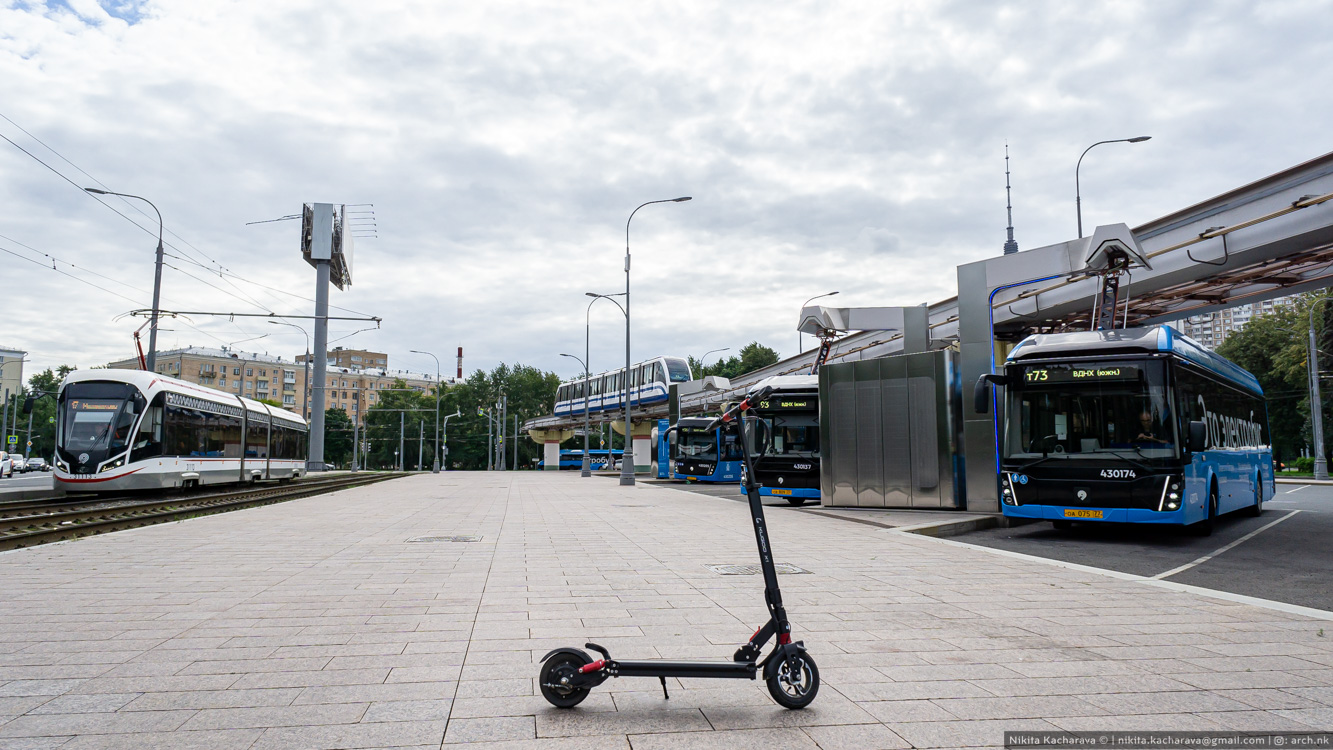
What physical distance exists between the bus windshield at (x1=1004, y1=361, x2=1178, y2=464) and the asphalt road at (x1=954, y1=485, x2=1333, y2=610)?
134 centimetres

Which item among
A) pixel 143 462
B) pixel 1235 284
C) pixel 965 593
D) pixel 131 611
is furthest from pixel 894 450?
pixel 143 462

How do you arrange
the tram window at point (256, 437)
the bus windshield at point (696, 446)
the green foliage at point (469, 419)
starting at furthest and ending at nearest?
the green foliage at point (469, 419) < the bus windshield at point (696, 446) < the tram window at point (256, 437)

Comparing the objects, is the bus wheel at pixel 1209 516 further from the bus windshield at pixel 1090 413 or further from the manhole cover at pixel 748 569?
the manhole cover at pixel 748 569

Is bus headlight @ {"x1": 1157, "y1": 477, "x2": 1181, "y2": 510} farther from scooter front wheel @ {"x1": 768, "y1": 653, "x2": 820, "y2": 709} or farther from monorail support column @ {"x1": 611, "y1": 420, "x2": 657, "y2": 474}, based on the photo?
monorail support column @ {"x1": 611, "y1": 420, "x2": 657, "y2": 474}

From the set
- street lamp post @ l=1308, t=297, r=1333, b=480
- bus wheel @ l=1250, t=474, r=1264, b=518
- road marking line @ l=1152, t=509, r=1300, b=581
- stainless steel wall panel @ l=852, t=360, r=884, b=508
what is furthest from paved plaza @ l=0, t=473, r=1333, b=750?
street lamp post @ l=1308, t=297, r=1333, b=480

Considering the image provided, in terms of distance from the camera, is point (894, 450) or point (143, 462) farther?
point (143, 462)

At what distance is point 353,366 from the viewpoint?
15212cm

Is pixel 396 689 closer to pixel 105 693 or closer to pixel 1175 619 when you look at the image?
pixel 105 693

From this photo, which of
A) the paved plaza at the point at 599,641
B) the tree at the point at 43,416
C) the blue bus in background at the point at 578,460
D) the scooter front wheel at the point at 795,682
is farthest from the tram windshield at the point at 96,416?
the tree at the point at 43,416

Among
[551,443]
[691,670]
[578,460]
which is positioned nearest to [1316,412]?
[691,670]

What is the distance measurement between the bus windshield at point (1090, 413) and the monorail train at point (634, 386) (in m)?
30.9

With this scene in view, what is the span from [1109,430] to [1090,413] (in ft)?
1.09

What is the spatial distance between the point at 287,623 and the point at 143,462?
18.3 metres

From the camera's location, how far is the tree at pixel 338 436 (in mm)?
107750
